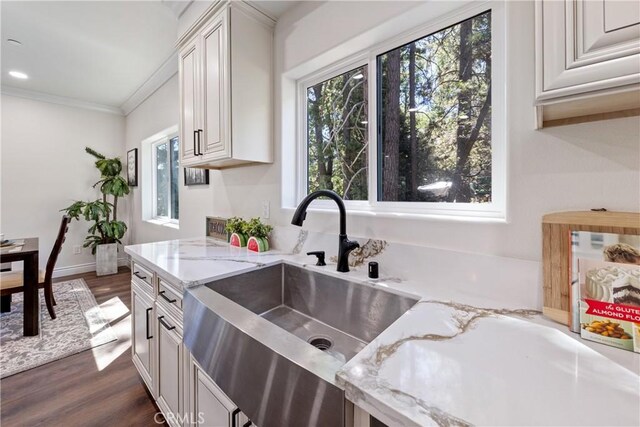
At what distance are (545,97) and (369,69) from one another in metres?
0.99

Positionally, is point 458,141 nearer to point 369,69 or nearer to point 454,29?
point 454,29

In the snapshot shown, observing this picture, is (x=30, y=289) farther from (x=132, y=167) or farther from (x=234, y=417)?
(x=234, y=417)

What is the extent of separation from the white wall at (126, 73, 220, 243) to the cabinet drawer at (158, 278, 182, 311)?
1098mm

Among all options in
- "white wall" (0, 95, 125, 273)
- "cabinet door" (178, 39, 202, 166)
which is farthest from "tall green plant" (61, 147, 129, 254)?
"cabinet door" (178, 39, 202, 166)

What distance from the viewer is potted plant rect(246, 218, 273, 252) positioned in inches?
63.9

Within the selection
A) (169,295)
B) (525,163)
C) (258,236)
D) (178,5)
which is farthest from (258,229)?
(178,5)

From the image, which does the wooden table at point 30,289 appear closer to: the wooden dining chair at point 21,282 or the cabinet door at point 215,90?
the wooden dining chair at point 21,282

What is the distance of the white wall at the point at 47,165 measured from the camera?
3434 mm

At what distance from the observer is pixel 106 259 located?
3.91 meters

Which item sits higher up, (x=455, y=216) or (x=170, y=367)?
(x=455, y=216)

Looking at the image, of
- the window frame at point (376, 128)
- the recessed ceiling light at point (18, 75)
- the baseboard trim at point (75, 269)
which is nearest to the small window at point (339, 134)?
the window frame at point (376, 128)

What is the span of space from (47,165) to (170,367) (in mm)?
4272

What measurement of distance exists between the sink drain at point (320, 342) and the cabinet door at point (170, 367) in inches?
21.6

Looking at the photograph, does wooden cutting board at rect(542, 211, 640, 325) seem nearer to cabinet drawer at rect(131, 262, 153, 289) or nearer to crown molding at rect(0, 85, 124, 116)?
cabinet drawer at rect(131, 262, 153, 289)
